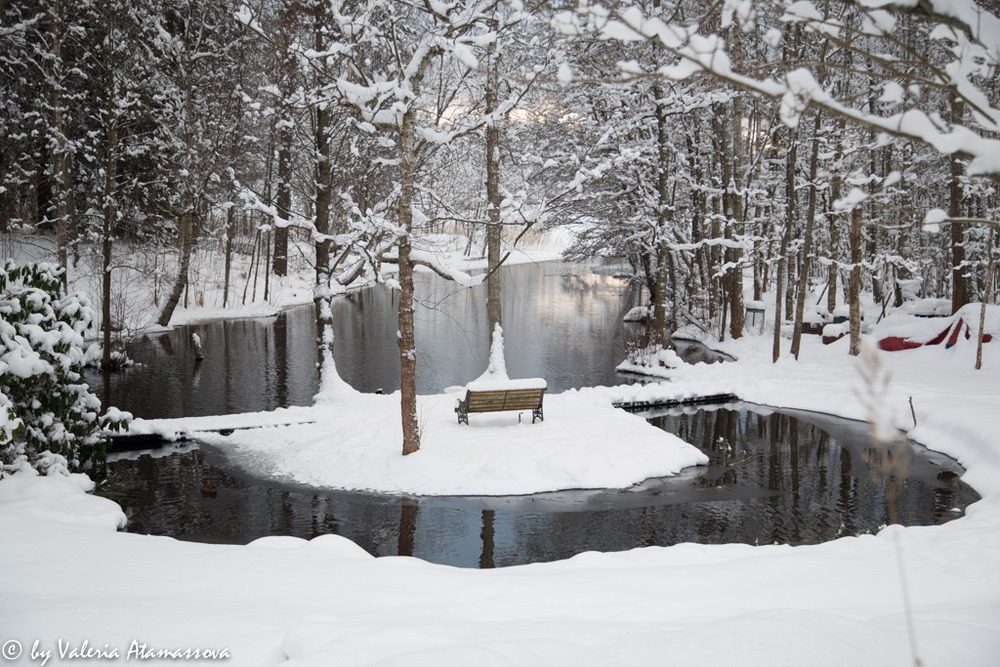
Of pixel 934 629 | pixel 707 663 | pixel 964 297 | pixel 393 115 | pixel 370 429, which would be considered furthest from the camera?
pixel 964 297

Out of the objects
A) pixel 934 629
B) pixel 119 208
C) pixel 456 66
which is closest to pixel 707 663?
pixel 934 629

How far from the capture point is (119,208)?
2770 centimetres

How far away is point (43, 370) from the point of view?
28.0 feet

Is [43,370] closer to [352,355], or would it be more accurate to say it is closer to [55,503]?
[55,503]

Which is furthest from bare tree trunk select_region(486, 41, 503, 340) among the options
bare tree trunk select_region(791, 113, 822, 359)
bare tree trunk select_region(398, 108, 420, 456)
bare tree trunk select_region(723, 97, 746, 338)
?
bare tree trunk select_region(791, 113, 822, 359)

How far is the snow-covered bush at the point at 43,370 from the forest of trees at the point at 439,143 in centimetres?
465

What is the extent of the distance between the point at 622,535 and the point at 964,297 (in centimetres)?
1744

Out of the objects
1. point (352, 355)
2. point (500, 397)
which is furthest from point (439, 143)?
point (352, 355)

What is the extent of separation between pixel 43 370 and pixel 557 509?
706cm

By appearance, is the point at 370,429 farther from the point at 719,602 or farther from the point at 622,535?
the point at 719,602

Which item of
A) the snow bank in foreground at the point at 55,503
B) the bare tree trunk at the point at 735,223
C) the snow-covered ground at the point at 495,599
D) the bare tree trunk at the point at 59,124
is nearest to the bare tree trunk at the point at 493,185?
the snow bank in foreground at the point at 55,503

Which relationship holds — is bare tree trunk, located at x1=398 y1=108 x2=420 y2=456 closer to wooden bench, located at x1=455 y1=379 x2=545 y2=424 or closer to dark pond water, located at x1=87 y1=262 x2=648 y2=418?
dark pond water, located at x1=87 y1=262 x2=648 y2=418

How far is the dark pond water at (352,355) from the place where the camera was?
17.1 metres

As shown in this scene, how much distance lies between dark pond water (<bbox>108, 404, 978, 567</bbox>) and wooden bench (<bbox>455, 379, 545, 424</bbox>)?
8.57ft
